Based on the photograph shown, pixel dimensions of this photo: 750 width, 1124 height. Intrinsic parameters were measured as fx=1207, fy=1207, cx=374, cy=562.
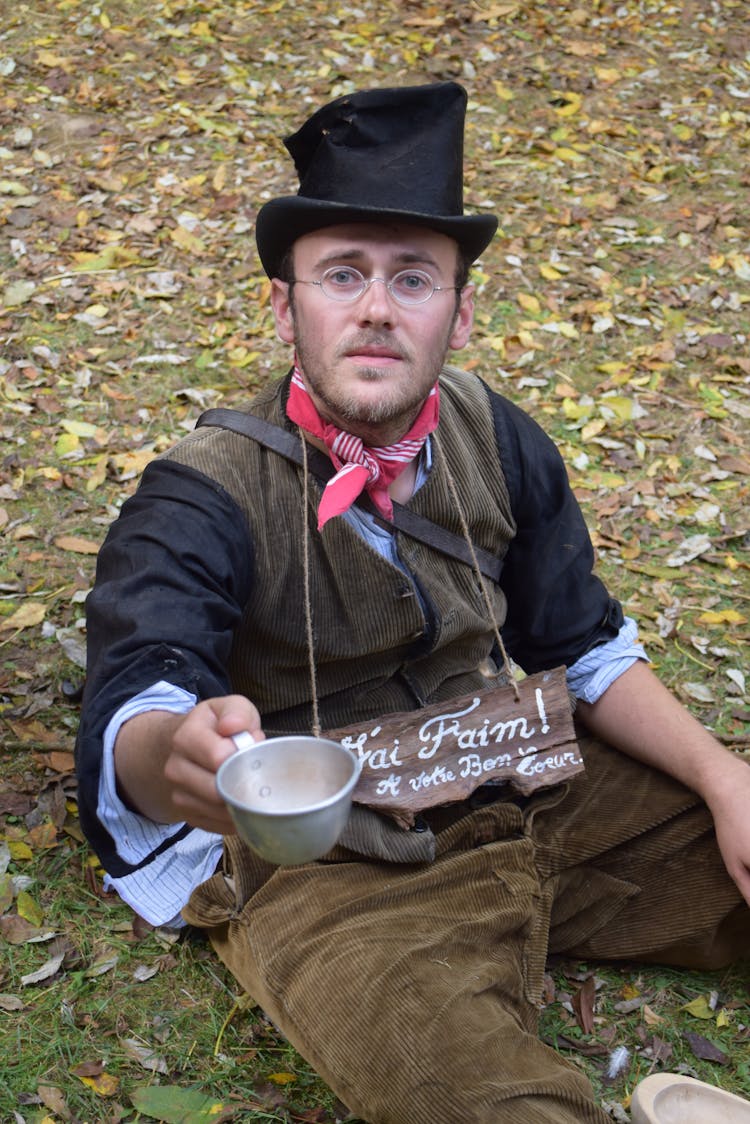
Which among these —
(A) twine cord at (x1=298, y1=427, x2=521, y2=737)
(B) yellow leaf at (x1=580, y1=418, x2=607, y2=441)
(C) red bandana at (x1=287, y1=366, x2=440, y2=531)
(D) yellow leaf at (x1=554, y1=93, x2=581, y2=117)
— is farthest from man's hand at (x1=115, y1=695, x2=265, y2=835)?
(D) yellow leaf at (x1=554, y1=93, x2=581, y2=117)

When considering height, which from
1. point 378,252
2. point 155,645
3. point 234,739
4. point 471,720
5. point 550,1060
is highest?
point 378,252

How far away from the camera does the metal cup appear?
65.7 inches

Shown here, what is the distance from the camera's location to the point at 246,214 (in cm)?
692

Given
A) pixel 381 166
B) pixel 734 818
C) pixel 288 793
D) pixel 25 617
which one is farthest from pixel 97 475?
pixel 288 793

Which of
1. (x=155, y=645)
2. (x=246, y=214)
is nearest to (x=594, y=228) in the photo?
(x=246, y=214)

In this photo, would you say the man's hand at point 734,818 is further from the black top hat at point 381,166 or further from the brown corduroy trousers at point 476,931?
the black top hat at point 381,166

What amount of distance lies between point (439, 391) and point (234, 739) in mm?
1483

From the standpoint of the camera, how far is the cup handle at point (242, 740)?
1788mm

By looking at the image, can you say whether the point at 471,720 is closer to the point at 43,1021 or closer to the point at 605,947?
the point at 605,947

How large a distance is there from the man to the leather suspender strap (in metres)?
0.01

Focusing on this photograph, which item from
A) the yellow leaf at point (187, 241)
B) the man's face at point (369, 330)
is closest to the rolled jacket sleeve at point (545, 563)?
the man's face at point (369, 330)

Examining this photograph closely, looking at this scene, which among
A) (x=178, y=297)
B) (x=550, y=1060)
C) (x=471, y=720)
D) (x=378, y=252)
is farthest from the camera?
(x=178, y=297)

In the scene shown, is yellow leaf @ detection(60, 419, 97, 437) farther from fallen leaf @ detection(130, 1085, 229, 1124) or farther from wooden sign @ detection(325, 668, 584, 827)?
fallen leaf @ detection(130, 1085, 229, 1124)

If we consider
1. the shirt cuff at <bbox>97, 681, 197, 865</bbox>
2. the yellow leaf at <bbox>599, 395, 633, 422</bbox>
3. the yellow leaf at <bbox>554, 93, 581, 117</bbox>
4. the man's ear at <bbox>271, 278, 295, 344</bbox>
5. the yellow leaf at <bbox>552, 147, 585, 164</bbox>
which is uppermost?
the man's ear at <bbox>271, 278, 295, 344</bbox>
